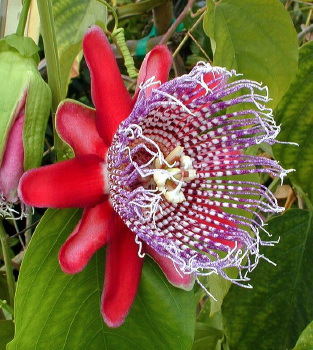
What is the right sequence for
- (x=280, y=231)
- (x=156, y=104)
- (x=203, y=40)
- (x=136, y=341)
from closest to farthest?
(x=156, y=104), (x=136, y=341), (x=280, y=231), (x=203, y=40)

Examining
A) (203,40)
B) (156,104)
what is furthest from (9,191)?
(203,40)

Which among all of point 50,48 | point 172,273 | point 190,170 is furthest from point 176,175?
point 50,48

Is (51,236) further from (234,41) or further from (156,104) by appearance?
(234,41)

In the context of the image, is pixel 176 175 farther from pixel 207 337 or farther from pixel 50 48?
pixel 207 337

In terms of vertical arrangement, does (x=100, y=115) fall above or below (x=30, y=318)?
above

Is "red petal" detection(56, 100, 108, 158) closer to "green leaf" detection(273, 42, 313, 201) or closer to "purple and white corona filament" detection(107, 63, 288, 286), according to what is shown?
"purple and white corona filament" detection(107, 63, 288, 286)

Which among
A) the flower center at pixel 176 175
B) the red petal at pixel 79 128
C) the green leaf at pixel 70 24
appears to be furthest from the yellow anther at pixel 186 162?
the green leaf at pixel 70 24
